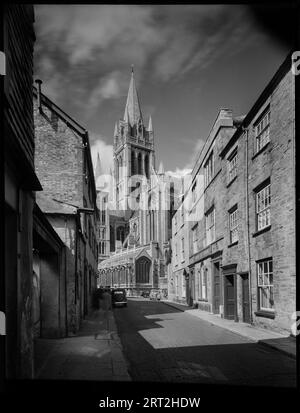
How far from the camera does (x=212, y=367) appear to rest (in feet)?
28.0

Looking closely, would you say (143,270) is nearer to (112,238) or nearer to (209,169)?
(112,238)

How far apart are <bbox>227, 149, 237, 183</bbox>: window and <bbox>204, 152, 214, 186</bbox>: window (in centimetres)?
298

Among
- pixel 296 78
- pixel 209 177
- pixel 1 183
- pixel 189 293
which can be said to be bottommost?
pixel 189 293

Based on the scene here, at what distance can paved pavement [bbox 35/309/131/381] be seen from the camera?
796 centimetres

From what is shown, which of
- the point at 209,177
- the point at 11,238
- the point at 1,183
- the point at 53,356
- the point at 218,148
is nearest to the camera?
the point at 1,183

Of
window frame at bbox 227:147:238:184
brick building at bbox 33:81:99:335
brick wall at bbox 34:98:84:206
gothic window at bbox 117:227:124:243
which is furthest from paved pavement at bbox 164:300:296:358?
gothic window at bbox 117:227:124:243

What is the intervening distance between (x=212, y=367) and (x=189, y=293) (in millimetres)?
22354

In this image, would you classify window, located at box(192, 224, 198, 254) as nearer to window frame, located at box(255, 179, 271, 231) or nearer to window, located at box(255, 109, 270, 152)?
window frame, located at box(255, 179, 271, 231)

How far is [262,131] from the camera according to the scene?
48.4 feet

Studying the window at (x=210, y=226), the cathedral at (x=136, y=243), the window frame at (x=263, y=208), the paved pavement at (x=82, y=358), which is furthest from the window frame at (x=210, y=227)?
the cathedral at (x=136, y=243)
